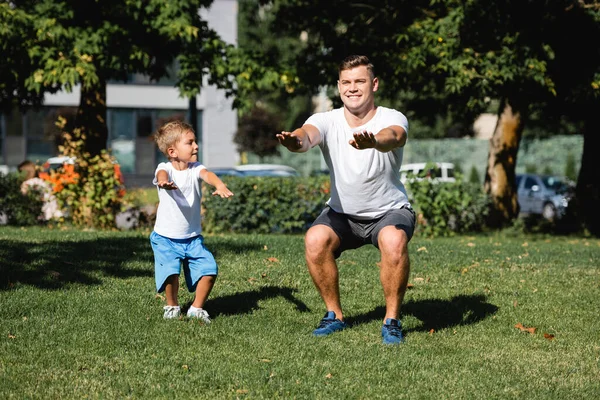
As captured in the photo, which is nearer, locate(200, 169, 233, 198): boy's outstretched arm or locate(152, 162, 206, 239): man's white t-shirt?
locate(200, 169, 233, 198): boy's outstretched arm

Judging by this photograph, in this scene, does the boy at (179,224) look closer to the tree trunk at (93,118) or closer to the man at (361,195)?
the man at (361,195)

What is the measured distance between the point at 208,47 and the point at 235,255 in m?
6.89

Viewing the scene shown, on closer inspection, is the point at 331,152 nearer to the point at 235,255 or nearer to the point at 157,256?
the point at 157,256

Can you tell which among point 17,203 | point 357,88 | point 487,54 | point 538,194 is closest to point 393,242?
point 357,88

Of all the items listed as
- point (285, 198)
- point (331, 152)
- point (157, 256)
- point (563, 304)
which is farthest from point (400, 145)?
Result: point (285, 198)

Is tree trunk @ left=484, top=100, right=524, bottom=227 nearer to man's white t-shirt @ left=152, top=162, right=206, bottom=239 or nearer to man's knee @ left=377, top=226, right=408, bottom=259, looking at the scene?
man's white t-shirt @ left=152, top=162, right=206, bottom=239

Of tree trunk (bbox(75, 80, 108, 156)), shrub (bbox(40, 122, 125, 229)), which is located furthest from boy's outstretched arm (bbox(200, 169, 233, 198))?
tree trunk (bbox(75, 80, 108, 156))

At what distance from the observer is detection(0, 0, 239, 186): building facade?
40.0m

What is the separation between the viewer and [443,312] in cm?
679

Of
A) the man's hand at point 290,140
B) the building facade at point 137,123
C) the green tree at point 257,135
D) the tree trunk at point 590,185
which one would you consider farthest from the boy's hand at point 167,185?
the green tree at point 257,135

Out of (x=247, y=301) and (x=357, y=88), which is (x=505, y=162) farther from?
(x=357, y=88)

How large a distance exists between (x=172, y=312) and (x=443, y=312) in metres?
2.22

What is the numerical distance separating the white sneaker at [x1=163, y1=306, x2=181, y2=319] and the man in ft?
3.79

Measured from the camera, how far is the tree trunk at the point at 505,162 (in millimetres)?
18266
